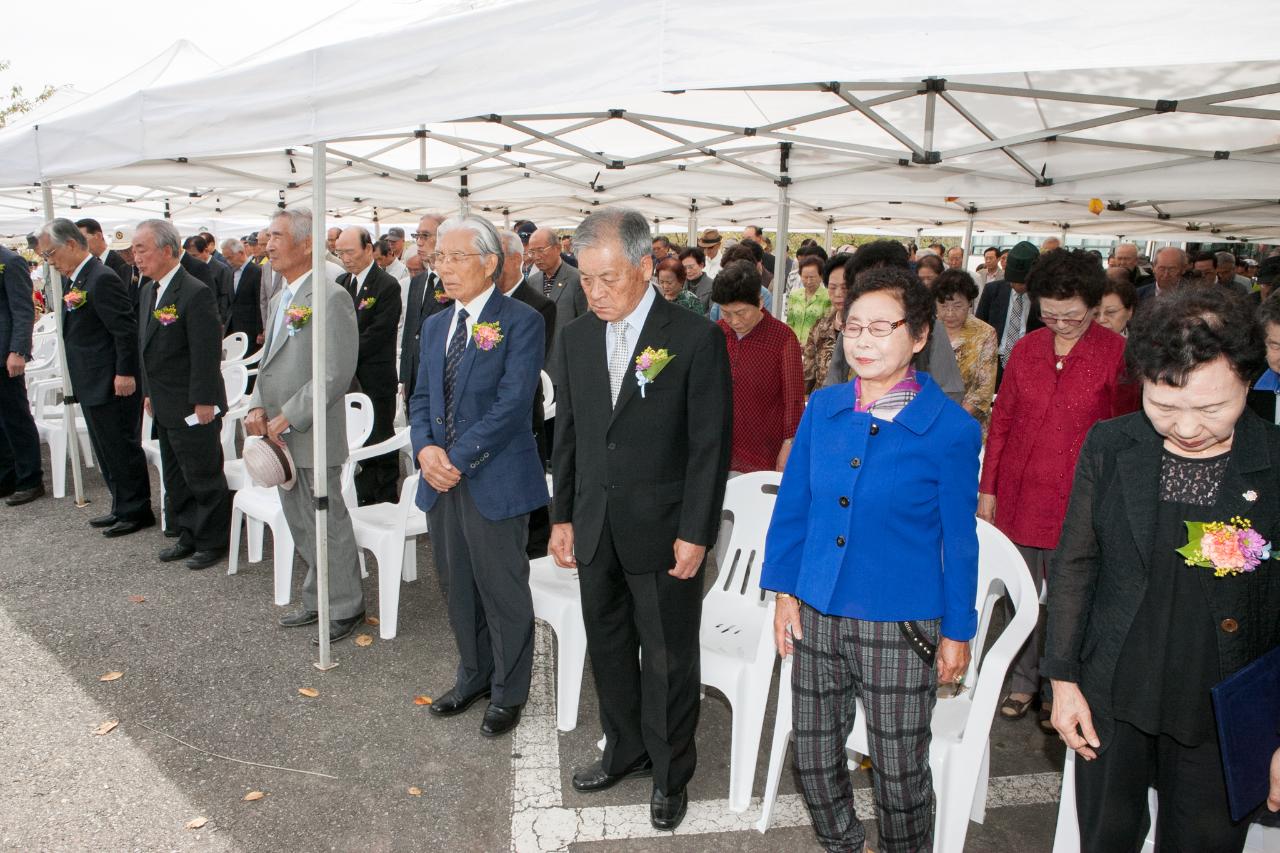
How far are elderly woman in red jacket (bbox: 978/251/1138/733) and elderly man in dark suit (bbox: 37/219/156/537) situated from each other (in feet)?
17.0

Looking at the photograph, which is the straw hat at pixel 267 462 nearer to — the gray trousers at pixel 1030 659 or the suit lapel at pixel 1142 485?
the gray trousers at pixel 1030 659

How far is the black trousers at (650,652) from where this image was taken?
2693 mm

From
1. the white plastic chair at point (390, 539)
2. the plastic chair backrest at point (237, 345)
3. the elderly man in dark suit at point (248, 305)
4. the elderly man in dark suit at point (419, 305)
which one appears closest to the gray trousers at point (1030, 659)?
the white plastic chair at point (390, 539)

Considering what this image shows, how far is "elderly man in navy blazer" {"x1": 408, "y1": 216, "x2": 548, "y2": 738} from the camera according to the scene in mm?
3141

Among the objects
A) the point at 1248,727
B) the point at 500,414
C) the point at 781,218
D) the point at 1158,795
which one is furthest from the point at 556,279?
the point at 1248,727

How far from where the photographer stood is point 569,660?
3.32 metres

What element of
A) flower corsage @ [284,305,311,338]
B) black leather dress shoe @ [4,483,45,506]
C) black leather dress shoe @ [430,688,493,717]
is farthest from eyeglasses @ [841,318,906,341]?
black leather dress shoe @ [4,483,45,506]

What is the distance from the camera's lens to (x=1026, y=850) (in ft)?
8.91

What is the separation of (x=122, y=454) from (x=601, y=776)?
4296 millimetres

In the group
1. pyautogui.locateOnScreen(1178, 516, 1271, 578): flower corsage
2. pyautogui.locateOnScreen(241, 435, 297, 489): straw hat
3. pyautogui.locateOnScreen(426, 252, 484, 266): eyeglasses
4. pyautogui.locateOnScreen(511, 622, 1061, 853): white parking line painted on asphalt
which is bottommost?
pyautogui.locateOnScreen(511, 622, 1061, 853): white parking line painted on asphalt

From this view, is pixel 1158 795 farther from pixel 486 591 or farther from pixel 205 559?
pixel 205 559

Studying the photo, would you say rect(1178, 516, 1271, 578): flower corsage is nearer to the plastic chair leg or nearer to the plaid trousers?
the plaid trousers

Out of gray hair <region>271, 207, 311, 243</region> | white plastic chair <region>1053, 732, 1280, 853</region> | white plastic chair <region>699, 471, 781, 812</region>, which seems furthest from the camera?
gray hair <region>271, 207, 311, 243</region>

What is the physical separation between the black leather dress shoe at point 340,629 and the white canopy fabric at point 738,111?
2208 millimetres
